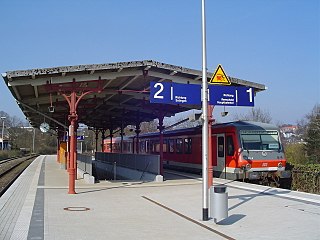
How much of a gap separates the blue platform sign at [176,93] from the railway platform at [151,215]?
10.3 feet

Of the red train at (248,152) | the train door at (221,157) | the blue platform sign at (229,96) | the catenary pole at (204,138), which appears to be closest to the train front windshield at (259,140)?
the red train at (248,152)

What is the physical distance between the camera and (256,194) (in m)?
14.5

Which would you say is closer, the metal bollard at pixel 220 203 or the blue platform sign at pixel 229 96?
the metal bollard at pixel 220 203

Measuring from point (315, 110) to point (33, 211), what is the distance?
49.6 meters

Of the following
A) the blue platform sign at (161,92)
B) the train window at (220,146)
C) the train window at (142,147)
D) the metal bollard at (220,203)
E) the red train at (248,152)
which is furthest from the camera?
the train window at (142,147)

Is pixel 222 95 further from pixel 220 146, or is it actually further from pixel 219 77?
pixel 220 146

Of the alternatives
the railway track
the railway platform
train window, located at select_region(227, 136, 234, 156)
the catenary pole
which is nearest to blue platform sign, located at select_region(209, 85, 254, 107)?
the catenary pole

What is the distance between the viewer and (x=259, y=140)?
1914 centimetres

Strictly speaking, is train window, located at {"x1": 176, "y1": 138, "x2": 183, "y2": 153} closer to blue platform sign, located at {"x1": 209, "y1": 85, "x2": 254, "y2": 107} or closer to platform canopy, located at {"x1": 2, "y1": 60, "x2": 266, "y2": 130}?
platform canopy, located at {"x1": 2, "y1": 60, "x2": 266, "y2": 130}

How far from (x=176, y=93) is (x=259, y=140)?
8.55m

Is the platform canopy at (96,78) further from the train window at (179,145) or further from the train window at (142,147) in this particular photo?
the train window at (142,147)

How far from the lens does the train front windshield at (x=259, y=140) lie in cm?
1884

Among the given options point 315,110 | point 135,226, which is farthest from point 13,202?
point 315,110

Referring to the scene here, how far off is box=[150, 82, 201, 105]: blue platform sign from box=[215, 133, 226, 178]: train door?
8.62m
